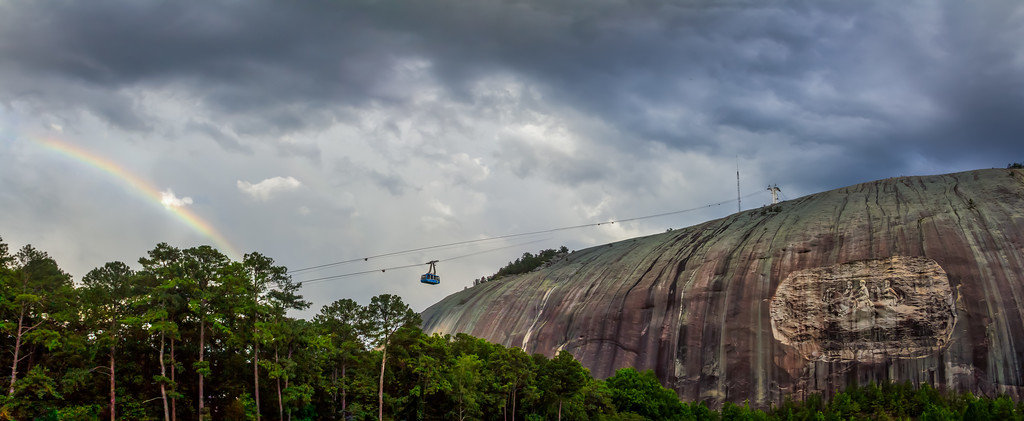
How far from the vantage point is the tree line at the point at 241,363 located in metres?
46.9

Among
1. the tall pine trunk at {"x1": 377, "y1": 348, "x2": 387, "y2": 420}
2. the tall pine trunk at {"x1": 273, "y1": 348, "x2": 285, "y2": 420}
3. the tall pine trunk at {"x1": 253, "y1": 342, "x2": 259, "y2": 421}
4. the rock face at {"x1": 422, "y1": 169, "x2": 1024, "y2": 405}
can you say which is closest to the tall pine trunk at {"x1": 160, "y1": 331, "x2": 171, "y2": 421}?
the tall pine trunk at {"x1": 253, "y1": 342, "x2": 259, "y2": 421}

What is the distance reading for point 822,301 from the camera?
239 feet

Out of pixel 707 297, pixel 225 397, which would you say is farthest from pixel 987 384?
pixel 225 397

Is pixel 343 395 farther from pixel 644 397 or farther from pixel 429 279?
pixel 429 279

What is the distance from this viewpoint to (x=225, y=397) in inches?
2005

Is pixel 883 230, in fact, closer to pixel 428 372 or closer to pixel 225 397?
pixel 428 372

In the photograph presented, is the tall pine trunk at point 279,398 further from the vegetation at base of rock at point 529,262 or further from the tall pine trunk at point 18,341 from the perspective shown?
the vegetation at base of rock at point 529,262

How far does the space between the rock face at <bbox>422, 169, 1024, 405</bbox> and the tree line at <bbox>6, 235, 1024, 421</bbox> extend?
520 cm

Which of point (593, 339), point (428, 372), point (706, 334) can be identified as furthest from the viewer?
point (593, 339)

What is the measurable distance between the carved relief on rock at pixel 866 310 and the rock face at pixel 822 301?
0.36 ft

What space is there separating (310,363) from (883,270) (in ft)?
167

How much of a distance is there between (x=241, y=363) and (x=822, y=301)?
2010 inches

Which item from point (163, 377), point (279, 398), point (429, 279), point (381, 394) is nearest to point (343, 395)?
point (381, 394)

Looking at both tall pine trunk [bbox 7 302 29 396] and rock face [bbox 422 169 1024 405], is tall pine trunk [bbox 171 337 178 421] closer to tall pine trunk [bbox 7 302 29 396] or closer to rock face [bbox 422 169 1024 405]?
tall pine trunk [bbox 7 302 29 396]
